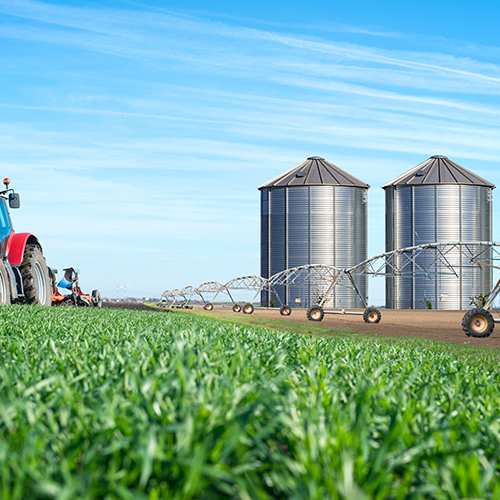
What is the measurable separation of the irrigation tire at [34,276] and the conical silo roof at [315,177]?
44967 mm

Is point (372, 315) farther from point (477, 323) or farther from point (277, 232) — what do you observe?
point (277, 232)

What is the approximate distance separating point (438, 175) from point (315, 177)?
526 inches

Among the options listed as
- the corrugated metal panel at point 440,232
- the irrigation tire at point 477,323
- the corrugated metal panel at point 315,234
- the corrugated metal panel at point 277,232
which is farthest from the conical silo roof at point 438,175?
the irrigation tire at point 477,323

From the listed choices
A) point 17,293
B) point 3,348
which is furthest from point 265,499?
point 17,293

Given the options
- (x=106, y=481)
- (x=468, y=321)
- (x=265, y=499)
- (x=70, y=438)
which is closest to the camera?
(x=265, y=499)

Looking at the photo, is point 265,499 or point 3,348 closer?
point 265,499

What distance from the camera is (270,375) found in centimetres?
363

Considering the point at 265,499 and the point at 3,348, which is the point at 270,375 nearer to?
the point at 265,499

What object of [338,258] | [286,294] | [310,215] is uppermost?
[310,215]

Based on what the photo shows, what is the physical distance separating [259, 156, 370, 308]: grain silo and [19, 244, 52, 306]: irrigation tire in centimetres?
4216

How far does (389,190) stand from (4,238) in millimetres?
51299

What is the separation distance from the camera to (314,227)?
58.8 m

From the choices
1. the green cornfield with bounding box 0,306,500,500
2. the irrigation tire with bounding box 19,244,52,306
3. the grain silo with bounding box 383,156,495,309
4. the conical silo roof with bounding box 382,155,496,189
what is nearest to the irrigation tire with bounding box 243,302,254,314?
the grain silo with bounding box 383,156,495,309

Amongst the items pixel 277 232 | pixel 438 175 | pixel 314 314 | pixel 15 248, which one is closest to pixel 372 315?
pixel 314 314
